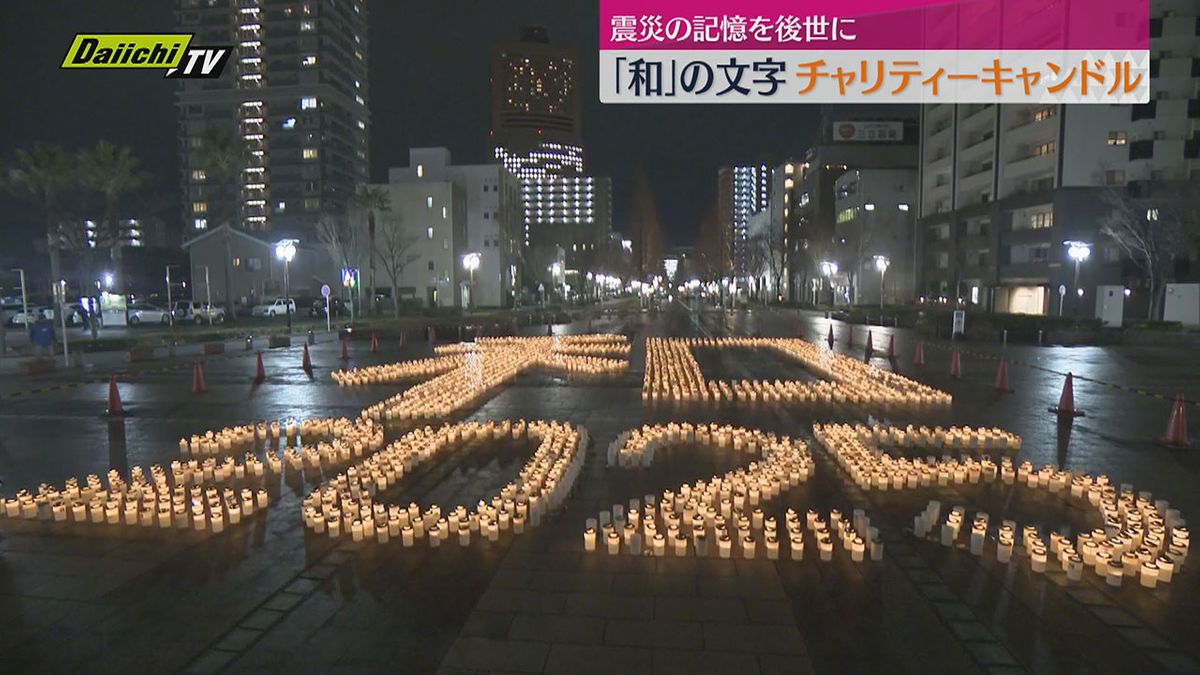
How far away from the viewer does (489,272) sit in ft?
257

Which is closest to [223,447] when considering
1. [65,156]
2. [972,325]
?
[972,325]

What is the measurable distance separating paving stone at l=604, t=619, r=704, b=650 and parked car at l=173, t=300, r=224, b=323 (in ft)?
157

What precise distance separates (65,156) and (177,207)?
229 ft

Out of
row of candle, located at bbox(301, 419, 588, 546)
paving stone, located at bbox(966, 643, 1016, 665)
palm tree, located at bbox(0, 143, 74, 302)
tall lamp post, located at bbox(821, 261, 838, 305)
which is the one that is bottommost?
paving stone, located at bbox(966, 643, 1016, 665)

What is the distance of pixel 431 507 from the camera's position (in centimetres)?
716

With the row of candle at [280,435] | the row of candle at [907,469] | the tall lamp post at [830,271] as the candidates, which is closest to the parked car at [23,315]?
the row of candle at [280,435]

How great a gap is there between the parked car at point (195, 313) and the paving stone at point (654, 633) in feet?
157

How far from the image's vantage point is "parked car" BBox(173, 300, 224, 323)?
46.4 m

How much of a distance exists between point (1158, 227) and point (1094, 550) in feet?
144

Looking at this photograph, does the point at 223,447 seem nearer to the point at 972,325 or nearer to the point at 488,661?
the point at 488,661

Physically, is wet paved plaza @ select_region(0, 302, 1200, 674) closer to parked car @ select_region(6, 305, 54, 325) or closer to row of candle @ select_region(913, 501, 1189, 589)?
row of candle @ select_region(913, 501, 1189, 589)

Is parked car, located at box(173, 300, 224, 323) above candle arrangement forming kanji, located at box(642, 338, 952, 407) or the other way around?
above

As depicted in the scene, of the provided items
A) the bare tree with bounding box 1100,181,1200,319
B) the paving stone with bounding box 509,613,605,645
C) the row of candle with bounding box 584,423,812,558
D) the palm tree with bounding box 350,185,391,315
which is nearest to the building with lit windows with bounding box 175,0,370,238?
the palm tree with bounding box 350,185,391,315

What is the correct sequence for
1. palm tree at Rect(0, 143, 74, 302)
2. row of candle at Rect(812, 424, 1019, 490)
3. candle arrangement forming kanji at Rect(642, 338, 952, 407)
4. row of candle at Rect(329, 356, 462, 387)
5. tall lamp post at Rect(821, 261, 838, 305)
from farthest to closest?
tall lamp post at Rect(821, 261, 838, 305), palm tree at Rect(0, 143, 74, 302), row of candle at Rect(329, 356, 462, 387), candle arrangement forming kanji at Rect(642, 338, 952, 407), row of candle at Rect(812, 424, 1019, 490)
